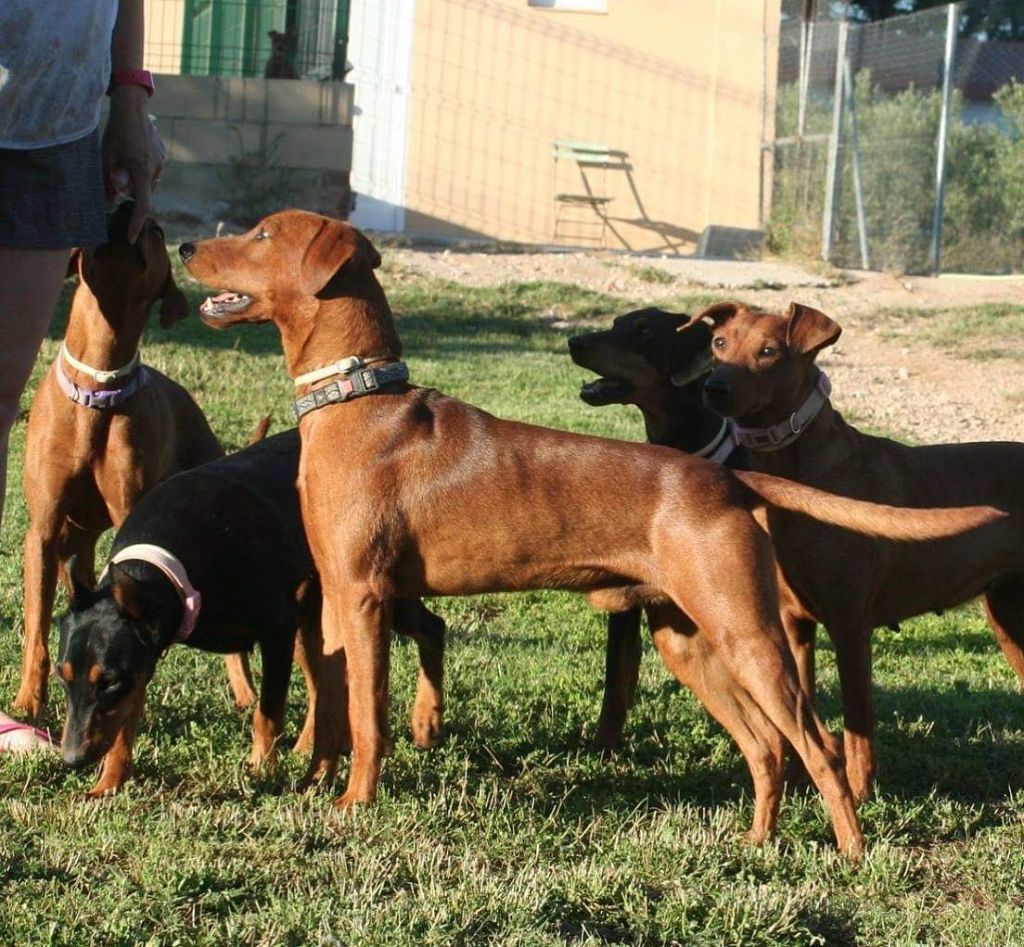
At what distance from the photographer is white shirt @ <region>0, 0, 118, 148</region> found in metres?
3.60

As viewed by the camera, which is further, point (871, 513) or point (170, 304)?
point (170, 304)

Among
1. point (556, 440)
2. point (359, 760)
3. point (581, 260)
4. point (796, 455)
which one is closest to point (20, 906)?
point (359, 760)

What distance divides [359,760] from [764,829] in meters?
1.28

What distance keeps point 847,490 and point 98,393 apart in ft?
9.08

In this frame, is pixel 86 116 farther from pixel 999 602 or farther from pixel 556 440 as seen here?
pixel 999 602

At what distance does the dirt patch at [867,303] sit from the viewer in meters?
12.5

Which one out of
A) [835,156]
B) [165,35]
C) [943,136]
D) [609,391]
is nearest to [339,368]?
[609,391]

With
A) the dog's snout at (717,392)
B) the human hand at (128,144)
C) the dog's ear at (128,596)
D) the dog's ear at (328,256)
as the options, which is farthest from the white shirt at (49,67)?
the dog's snout at (717,392)

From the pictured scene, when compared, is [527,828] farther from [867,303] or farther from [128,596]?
[867,303]

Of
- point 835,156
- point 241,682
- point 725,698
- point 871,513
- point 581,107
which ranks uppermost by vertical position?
point 581,107

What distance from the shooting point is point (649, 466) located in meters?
4.86

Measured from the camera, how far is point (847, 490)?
5.79m

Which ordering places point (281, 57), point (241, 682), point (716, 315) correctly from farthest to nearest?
point (281, 57), point (716, 315), point (241, 682)

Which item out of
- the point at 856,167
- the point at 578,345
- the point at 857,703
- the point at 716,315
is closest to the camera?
the point at 857,703
